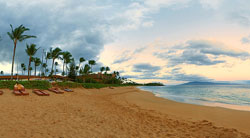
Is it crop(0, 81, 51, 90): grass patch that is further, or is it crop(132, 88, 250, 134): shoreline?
crop(0, 81, 51, 90): grass patch

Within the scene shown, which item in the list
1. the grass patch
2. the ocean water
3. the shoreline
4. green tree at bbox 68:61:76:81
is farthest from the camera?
green tree at bbox 68:61:76:81

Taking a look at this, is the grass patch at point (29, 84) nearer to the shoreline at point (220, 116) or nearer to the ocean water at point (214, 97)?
the shoreline at point (220, 116)

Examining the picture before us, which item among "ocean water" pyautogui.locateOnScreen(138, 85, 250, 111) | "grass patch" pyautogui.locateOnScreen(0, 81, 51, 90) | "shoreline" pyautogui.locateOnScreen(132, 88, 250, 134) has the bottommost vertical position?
"ocean water" pyautogui.locateOnScreen(138, 85, 250, 111)

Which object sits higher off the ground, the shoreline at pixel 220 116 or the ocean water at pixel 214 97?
the shoreline at pixel 220 116

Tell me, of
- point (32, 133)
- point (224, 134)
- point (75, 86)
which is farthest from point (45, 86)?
point (224, 134)

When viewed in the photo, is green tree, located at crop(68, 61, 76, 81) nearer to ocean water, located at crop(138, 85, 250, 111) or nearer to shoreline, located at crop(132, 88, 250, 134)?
ocean water, located at crop(138, 85, 250, 111)

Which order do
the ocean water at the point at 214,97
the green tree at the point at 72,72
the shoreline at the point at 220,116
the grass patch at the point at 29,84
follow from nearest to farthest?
the shoreline at the point at 220,116 → the grass patch at the point at 29,84 → the ocean water at the point at 214,97 → the green tree at the point at 72,72

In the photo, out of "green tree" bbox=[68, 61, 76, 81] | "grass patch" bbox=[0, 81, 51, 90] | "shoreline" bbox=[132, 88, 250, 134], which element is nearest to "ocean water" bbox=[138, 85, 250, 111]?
"shoreline" bbox=[132, 88, 250, 134]

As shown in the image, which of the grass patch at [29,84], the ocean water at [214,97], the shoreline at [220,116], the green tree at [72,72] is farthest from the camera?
the green tree at [72,72]

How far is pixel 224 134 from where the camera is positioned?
6.14 m

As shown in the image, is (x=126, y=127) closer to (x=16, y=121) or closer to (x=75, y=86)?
(x=16, y=121)

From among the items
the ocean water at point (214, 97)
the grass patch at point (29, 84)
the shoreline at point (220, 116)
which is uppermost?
the grass patch at point (29, 84)

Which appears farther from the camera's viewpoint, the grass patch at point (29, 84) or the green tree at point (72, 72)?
the green tree at point (72, 72)

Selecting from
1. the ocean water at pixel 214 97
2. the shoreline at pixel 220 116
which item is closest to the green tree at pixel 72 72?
the ocean water at pixel 214 97
